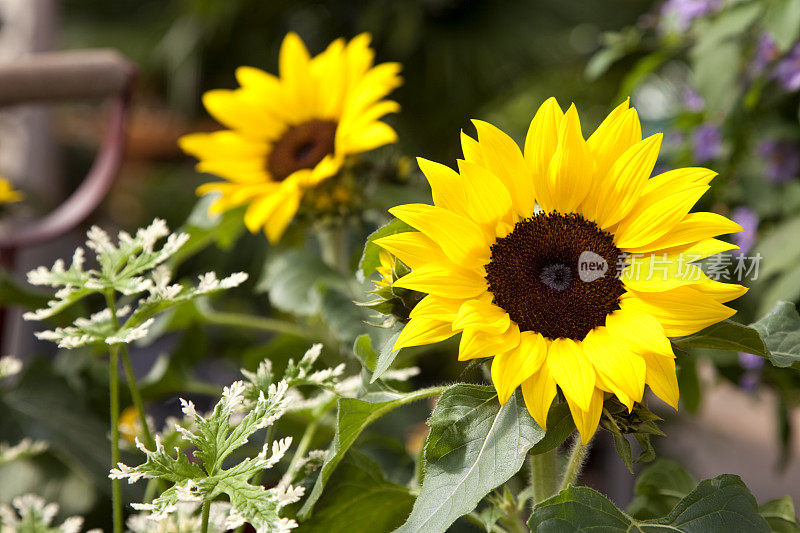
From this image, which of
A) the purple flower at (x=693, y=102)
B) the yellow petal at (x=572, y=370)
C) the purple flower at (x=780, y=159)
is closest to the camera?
the yellow petal at (x=572, y=370)

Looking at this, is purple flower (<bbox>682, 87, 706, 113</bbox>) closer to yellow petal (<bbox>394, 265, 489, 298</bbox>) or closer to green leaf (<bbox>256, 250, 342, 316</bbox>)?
green leaf (<bbox>256, 250, 342, 316</bbox>)

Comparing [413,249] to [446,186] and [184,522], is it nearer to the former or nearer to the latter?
[446,186]

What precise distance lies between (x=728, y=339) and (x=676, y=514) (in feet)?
0.25

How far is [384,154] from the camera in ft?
2.05

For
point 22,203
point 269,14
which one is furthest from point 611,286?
point 269,14

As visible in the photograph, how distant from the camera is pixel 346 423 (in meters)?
0.33

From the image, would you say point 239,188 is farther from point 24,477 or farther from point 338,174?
point 24,477

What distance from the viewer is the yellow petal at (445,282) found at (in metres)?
0.30

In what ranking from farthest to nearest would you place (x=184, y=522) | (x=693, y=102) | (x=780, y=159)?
(x=693, y=102)
(x=780, y=159)
(x=184, y=522)

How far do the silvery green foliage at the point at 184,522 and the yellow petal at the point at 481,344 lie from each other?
0.49 ft

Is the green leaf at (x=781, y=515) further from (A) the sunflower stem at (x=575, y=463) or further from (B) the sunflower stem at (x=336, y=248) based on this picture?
(B) the sunflower stem at (x=336, y=248)

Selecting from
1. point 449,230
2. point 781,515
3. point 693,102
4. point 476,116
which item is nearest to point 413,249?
point 449,230

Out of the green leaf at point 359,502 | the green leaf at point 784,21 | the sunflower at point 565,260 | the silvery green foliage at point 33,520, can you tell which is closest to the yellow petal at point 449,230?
the sunflower at point 565,260

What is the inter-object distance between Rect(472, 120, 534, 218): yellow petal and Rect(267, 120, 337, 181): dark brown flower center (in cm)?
27
